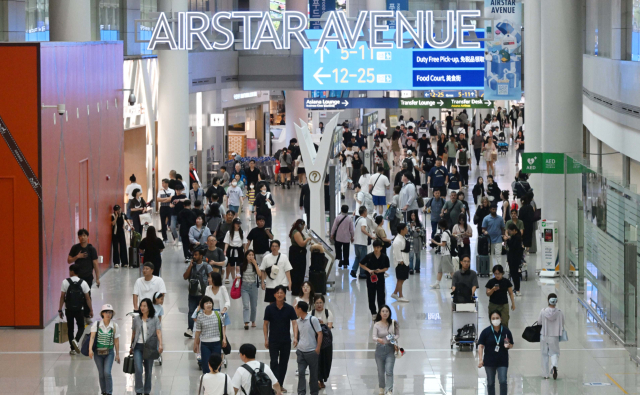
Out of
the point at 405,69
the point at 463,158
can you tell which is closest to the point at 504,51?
the point at 463,158

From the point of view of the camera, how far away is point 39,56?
14984mm

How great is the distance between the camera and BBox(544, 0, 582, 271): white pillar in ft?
64.4

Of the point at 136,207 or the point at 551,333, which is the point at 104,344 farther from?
the point at 136,207

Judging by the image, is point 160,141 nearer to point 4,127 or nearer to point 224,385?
point 4,127

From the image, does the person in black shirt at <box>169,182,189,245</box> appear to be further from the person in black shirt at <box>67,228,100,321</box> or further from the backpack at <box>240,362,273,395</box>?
the backpack at <box>240,362,273,395</box>

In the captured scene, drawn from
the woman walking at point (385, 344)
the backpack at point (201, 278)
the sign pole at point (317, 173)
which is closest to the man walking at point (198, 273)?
the backpack at point (201, 278)

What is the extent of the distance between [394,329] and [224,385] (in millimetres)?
2981

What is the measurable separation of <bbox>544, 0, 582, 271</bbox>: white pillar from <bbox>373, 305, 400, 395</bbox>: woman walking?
9.38 m

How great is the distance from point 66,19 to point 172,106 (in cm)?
633

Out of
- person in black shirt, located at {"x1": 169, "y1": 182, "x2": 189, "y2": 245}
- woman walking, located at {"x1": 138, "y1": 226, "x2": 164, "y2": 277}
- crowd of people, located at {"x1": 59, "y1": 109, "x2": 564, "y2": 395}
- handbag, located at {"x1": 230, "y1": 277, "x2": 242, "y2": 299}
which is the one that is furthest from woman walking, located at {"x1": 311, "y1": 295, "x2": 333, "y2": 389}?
person in black shirt, located at {"x1": 169, "y1": 182, "x2": 189, "y2": 245}

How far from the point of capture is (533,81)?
25078 mm

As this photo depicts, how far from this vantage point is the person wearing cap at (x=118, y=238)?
787 inches

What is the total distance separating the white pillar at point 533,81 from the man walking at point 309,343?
1435 cm

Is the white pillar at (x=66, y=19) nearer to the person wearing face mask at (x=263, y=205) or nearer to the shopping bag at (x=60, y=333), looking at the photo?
the person wearing face mask at (x=263, y=205)
